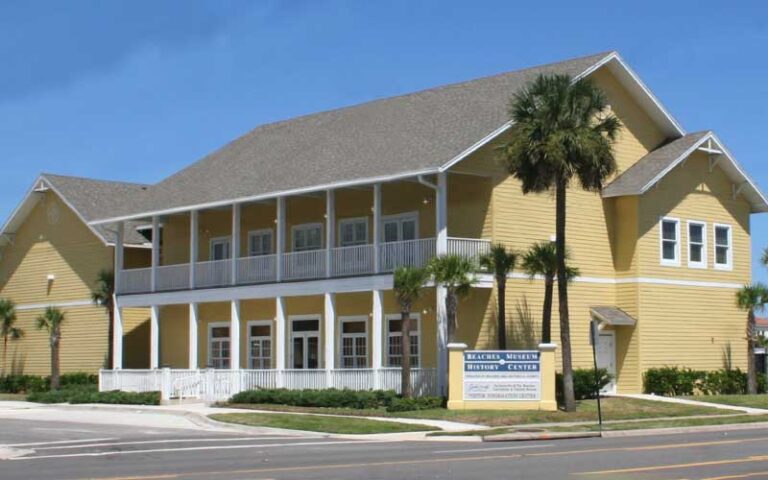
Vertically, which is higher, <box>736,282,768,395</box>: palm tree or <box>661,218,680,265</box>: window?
<box>661,218,680,265</box>: window

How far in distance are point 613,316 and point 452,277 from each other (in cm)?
785

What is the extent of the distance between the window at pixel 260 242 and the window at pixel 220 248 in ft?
4.65

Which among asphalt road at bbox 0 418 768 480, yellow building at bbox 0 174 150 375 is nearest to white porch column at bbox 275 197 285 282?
yellow building at bbox 0 174 150 375

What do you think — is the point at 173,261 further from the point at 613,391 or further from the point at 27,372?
the point at 613,391

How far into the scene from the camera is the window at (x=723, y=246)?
1719 inches

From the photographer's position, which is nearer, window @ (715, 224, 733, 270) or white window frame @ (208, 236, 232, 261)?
window @ (715, 224, 733, 270)

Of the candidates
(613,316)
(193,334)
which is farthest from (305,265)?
(613,316)

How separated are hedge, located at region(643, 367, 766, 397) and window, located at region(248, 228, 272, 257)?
14809mm

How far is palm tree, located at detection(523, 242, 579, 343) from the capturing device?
3575 cm

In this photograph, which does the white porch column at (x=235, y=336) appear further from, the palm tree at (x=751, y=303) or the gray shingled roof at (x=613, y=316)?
the palm tree at (x=751, y=303)

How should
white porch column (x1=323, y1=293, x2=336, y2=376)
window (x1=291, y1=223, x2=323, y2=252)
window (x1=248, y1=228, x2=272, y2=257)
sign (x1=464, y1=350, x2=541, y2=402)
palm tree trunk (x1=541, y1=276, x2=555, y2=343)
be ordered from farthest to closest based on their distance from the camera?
window (x1=248, y1=228, x2=272, y2=257)
window (x1=291, y1=223, x2=323, y2=252)
white porch column (x1=323, y1=293, x2=336, y2=376)
palm tree trunk (x1=541, y1=276, x2=555, y2=343)
sign (x1=464, y1=350, x2=541, y2=402)

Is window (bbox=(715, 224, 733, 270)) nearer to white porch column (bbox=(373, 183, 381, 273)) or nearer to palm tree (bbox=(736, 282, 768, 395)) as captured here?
palm tree (bbox=(736, 282, 768, 395))

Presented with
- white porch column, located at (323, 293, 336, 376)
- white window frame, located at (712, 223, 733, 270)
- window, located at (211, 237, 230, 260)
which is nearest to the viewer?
white porch column, located at (323, 293, 336, 376)

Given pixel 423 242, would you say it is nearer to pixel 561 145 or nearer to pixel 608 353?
pixel 561 145
